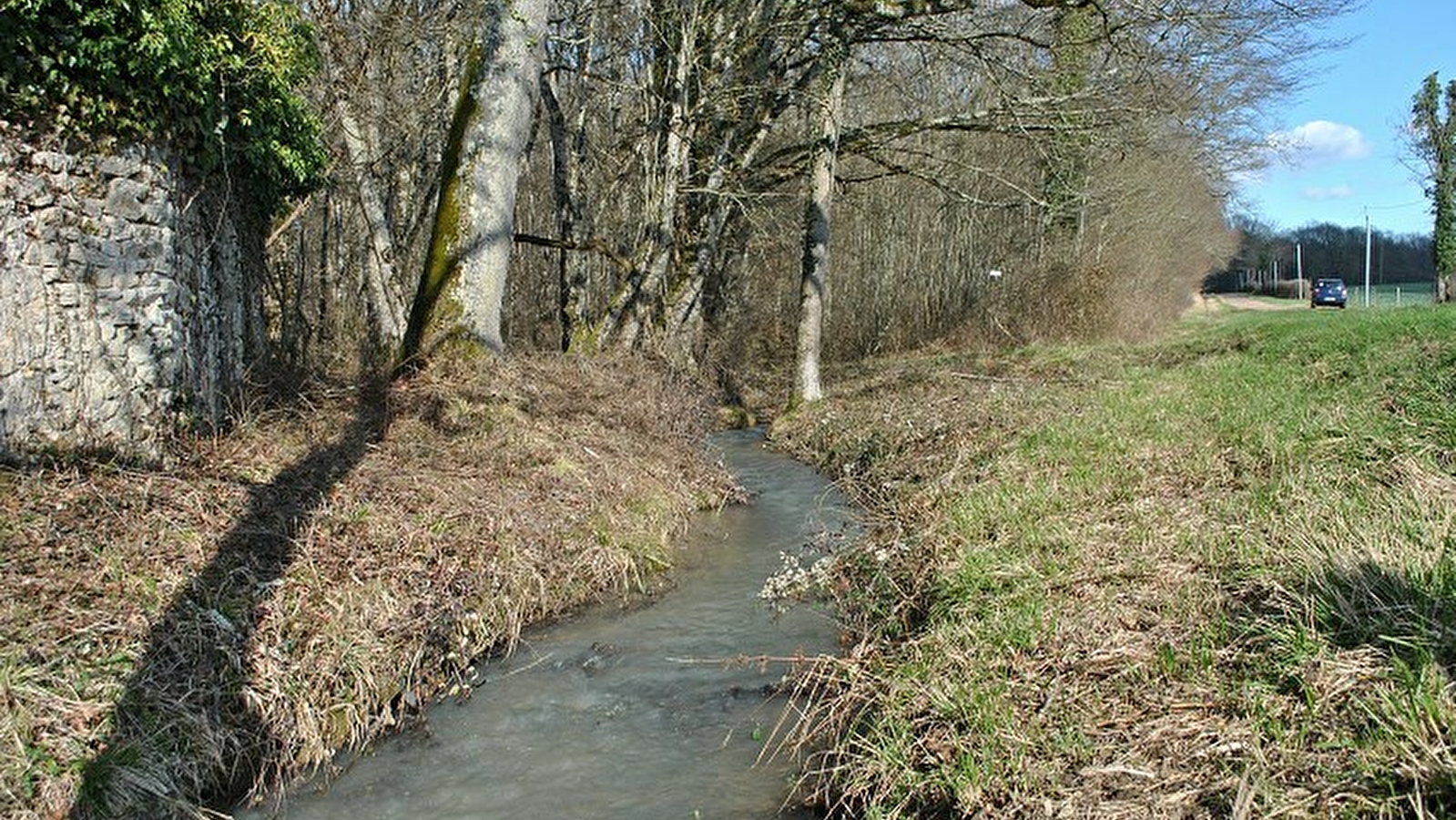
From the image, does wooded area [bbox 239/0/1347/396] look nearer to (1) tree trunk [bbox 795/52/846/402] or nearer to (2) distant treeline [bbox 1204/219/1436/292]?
(1) tree trunk [bbox 795/52/846/402]

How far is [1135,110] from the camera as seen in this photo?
13539mm

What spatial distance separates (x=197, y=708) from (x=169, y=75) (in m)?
4.53

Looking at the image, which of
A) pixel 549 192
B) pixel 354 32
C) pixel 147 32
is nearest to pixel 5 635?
pixel 147 32

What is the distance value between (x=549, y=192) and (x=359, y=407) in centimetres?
1562

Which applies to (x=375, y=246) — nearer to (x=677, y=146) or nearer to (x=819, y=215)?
(x=677, y=146)

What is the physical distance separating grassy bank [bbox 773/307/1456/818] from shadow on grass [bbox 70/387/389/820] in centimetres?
268


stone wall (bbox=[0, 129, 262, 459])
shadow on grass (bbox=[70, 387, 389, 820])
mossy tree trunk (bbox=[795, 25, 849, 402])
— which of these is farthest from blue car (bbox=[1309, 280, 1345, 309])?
shadow on grass (bbox=[70, 387, 389, 820])

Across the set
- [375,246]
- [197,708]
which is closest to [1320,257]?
[375,246]

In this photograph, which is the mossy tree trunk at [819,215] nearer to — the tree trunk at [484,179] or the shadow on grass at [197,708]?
the tree trunk at [484,179]

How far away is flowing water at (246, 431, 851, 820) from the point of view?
459cm

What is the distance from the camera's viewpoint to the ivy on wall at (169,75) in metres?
6.00

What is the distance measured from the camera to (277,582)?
18.2 ft

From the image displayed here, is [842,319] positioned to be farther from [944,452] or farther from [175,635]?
[175,635]

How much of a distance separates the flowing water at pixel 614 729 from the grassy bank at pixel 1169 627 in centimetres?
49
